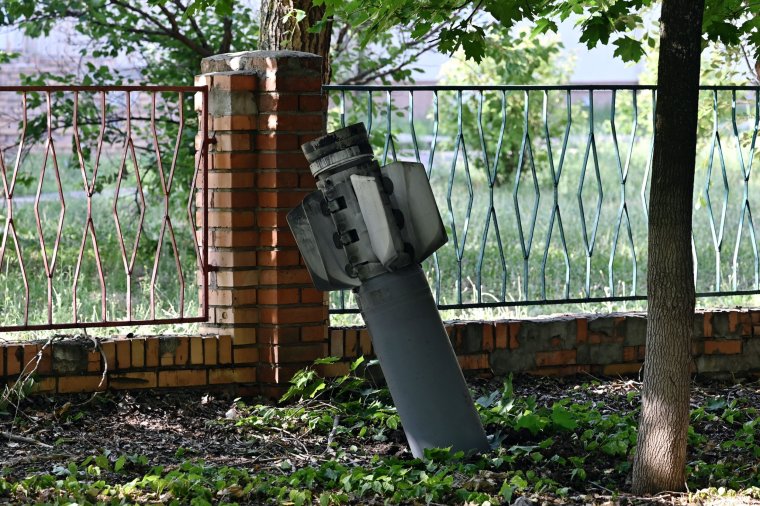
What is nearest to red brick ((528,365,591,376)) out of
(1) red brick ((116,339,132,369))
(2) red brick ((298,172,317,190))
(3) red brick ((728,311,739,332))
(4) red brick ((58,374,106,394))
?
(3) red brick ((728,311,739,332))

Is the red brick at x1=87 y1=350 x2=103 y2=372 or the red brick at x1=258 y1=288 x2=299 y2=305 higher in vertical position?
the red brick at x1=258 y1=288 x2=299 y2=305

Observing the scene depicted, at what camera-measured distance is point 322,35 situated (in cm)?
616

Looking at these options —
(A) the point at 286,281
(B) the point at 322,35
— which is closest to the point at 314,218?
(A) the point at 286,281

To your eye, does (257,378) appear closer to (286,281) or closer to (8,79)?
(286,281)

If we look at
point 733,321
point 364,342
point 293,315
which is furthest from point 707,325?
point 293,315

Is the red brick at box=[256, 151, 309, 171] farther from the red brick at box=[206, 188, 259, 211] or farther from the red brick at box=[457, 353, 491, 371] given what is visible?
the red brick at box=[457, 353, 491, 371]

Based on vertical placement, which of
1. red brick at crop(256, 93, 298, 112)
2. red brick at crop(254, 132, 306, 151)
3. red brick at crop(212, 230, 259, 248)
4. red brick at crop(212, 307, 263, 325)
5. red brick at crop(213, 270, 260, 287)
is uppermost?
red brick at crop(256, 93, 298, 112)

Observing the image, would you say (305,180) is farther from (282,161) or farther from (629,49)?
(629,49)

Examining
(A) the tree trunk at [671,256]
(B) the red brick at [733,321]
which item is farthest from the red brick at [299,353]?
(B) the red brick at [733,321]

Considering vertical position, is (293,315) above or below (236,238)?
below

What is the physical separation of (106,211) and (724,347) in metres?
8.52

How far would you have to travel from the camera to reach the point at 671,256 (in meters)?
3.53

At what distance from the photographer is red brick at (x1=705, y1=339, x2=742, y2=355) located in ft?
18.5

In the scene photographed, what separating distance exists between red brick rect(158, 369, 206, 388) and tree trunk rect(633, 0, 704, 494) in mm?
2196
